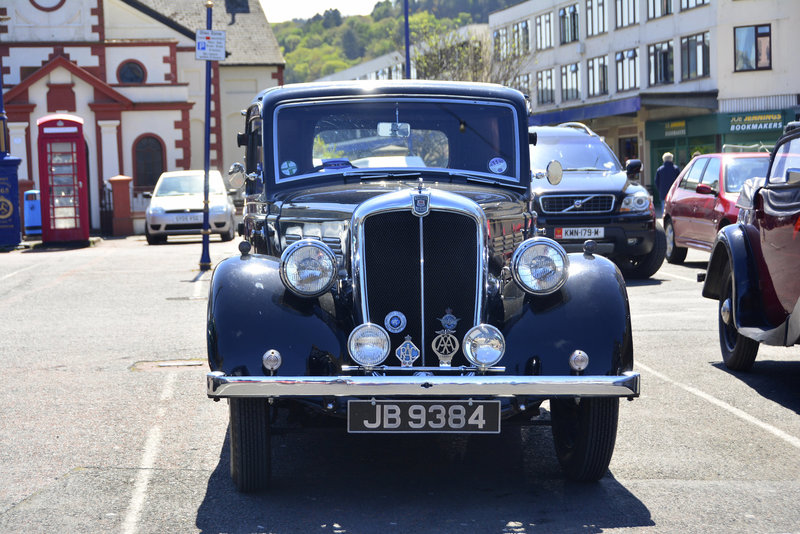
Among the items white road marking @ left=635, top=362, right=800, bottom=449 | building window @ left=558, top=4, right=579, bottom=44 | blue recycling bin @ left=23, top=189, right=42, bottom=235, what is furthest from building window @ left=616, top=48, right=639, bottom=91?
white road marking @ left=635, top=362, right=800, bottom=449

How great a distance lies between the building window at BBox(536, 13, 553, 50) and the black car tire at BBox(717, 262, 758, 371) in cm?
5464

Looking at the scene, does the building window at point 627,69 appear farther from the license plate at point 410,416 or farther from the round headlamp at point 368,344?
the license plate at point 410,416

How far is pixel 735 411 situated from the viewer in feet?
24.2

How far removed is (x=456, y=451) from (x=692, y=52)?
4383 centimetres

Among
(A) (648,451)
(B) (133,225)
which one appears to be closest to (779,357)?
(A) (648,451)

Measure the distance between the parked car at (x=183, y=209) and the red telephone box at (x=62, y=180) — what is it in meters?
1.79

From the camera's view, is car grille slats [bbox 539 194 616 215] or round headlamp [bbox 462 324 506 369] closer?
round headlamp [bbox 462 324 506 369]

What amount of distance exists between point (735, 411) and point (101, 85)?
35103 millimetres

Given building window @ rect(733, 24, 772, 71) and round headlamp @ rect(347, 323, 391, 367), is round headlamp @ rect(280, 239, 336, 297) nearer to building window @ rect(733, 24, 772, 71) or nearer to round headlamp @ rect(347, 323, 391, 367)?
round headlamp @ rect(347, 323, 391, 367)

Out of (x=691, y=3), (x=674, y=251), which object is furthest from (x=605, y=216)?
(x=691, y=3)

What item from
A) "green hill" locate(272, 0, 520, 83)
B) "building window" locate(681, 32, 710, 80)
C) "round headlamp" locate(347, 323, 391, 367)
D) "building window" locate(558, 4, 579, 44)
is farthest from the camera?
"green hill" locate(272, 0, 520, 83)

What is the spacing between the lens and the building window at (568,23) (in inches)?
2327

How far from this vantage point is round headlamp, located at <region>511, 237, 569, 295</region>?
5523mm

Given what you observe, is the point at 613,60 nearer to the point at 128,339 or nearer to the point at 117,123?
the point at 117,123
